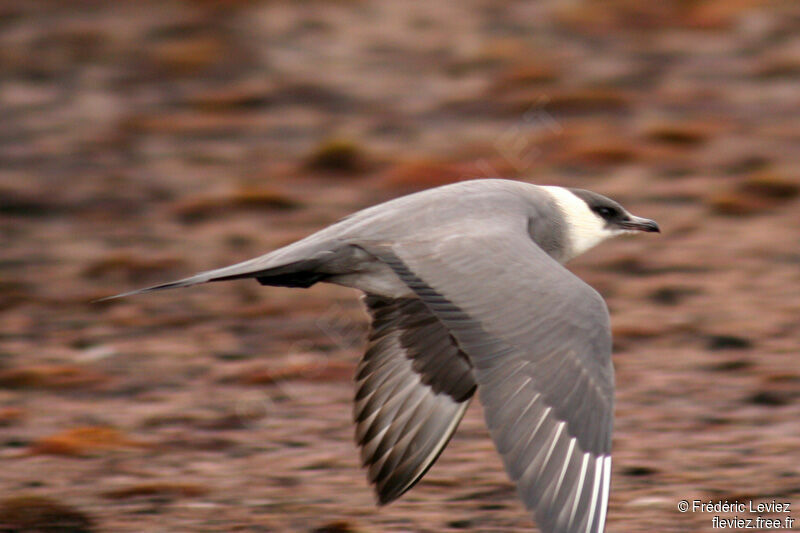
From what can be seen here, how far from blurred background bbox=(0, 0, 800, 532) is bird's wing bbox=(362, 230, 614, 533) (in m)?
0.95

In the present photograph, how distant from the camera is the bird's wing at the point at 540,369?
4.39 m

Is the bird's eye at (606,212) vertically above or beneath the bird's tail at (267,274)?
beneath

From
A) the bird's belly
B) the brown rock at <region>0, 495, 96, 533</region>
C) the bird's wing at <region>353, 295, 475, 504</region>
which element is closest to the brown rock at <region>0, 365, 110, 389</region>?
the brown rock at <region>0, 495, 96, 533</region>

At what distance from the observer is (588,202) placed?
19.4ft

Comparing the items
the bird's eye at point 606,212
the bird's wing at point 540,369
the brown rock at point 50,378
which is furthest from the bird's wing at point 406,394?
the brown rock at point 50,378

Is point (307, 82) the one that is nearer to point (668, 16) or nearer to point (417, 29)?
point (417, 29)

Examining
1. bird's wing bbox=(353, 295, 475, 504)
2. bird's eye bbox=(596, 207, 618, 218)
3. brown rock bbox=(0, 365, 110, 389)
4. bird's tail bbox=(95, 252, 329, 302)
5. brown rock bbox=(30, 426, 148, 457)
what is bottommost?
brown rock bbox=(0, 365, 110, 389)

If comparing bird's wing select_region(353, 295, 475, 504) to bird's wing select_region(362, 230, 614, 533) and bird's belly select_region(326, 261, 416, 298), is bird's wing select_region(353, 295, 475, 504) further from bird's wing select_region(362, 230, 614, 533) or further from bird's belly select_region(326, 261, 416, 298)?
bird's wing select_region(362, 230, 614, 533)

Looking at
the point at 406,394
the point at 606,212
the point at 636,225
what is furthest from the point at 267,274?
the point at 636,225

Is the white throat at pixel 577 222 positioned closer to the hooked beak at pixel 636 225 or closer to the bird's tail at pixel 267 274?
the hooked beak at pixel 636 225

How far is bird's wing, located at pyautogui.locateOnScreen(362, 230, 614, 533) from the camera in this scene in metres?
4.39

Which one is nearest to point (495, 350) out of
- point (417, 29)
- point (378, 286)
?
point (378, 286)

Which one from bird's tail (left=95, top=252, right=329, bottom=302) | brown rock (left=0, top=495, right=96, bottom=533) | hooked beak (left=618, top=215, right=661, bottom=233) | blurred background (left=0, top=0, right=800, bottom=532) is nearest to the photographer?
bird's tail (left=95, top=252, right=329, bottom=302)

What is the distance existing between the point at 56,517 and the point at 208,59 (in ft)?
25.0
